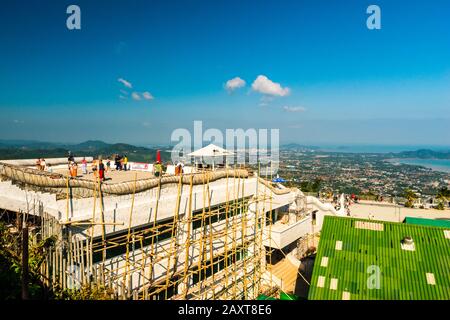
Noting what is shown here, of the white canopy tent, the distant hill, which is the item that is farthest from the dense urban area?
the white canopy tent

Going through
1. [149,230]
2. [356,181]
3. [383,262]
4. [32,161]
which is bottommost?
[356,181]

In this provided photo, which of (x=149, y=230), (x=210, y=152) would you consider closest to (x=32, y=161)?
(x=210, y=152)

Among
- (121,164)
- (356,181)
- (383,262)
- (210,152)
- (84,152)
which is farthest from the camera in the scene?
(356,181)

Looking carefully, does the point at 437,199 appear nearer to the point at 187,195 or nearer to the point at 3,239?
the point at 187,195

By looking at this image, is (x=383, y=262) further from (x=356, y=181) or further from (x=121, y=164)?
(x=356, y=181)

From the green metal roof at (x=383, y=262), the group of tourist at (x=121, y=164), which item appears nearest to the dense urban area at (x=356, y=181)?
the group of tourist at (x=121, y=164)

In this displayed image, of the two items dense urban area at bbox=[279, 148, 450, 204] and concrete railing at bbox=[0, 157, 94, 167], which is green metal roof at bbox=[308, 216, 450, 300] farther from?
dense urban area at bbox=[279, 148, 450, 204]
